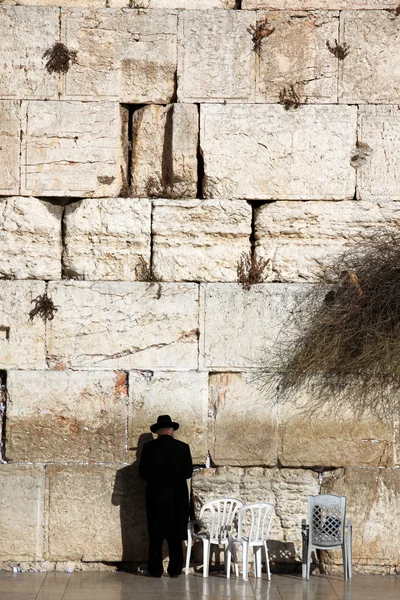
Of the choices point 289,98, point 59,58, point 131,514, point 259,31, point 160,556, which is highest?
point 259,31

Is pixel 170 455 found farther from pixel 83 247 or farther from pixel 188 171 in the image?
pixel 188 171

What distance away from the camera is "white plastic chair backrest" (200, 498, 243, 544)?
6.47 metres

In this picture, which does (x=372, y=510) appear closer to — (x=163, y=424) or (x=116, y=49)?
(x=163, y=424)

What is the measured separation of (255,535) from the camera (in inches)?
261

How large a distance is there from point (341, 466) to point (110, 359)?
1.98m

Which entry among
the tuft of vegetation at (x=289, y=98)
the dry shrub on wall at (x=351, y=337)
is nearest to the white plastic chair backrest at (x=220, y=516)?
the dry shrub on wall at (x=351, y=337)

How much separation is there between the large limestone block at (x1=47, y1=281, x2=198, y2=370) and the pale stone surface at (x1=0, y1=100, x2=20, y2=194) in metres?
0.91

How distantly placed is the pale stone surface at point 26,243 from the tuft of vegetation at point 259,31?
220cm

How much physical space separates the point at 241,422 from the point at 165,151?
7.51ft

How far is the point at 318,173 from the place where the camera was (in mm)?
7129

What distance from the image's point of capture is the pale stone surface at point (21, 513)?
6.79 metres

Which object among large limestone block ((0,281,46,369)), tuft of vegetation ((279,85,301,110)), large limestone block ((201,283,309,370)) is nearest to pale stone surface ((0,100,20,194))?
large limestone block ((0,281,46,369))

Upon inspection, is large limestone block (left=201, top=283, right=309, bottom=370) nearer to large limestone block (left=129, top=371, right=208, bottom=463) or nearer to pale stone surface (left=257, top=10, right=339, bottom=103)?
large limestone block (left=129, top=371, right=208, bottom=463)

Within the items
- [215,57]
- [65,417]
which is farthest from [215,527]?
[215,57]
